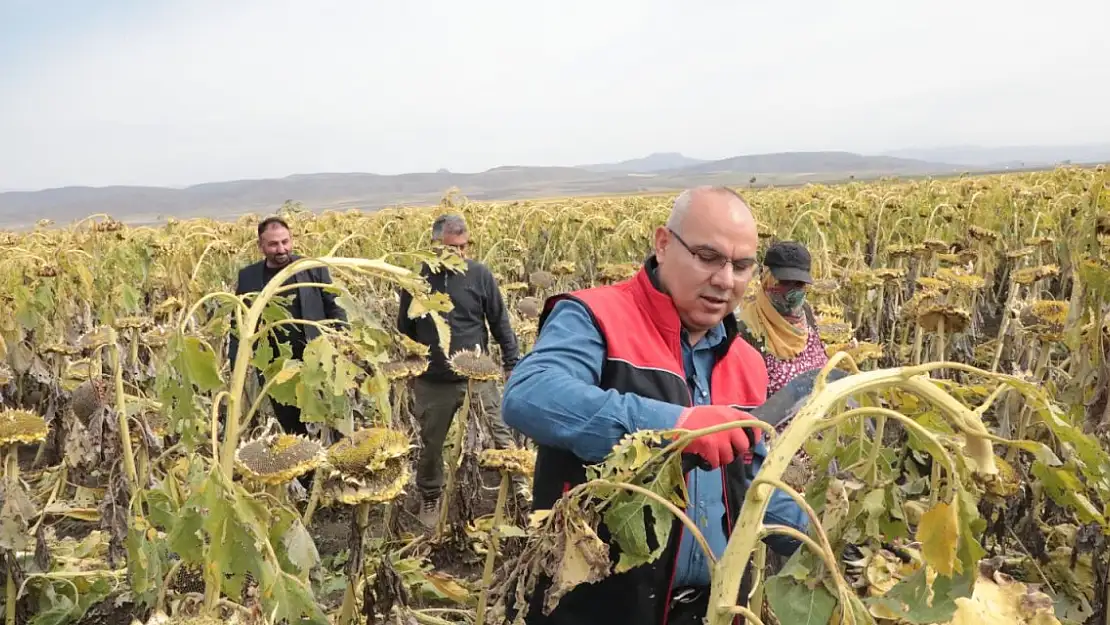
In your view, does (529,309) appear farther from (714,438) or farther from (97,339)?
(714,438)

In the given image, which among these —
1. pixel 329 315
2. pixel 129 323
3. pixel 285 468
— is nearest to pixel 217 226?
pixel 329 315

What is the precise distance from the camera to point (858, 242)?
892 centimetres

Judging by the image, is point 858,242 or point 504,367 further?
point 858,242

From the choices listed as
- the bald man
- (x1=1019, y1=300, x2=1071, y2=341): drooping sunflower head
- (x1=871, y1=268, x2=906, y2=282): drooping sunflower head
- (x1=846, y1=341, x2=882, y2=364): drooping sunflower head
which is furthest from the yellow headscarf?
(x1=871, y1=268, x2=906, y2=282): drooping sunflower head

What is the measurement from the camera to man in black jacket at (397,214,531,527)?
458 centimetres

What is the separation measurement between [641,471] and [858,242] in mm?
8569

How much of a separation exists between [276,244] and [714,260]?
3209mm

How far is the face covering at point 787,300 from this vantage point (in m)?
3.29

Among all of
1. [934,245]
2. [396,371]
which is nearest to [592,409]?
[396,371]

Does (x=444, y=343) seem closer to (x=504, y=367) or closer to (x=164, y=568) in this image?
(x=164, y=568)

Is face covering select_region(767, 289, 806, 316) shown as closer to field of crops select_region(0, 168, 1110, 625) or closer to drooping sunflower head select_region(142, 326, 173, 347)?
field of crops select_region(0, 168, 1110, 625)

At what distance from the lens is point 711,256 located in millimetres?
1627

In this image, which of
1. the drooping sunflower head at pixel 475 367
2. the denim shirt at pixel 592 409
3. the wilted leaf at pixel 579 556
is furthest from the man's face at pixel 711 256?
the drooping sunflower head at pixel 475 367

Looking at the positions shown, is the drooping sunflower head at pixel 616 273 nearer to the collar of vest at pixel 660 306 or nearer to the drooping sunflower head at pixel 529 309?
the drooping sunflower head at pixel 529 309
